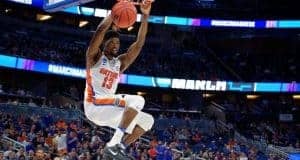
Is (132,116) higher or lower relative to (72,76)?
higher

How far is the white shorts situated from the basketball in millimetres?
920

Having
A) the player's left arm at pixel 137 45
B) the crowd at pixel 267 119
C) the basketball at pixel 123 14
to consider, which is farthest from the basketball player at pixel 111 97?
the crowd at pixel 267 119

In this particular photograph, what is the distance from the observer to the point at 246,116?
36.4 metres

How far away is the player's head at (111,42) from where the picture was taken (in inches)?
265

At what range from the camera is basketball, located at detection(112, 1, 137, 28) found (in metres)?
6.46

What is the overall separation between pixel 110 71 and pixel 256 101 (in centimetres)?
3449

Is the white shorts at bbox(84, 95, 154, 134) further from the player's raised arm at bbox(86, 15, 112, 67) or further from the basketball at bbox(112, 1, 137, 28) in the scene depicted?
the basketball at bbox(112, 1, 137, 28)

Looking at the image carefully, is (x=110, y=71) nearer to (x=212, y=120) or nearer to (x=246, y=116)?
(x=212, y=120)

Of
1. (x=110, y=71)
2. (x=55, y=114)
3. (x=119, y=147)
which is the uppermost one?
(x=110, y=71)

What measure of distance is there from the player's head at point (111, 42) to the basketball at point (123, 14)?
215 mm

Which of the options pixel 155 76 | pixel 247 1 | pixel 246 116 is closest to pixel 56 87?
pixel 155 76

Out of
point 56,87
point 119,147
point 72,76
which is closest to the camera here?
point 119,147

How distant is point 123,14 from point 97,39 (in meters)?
0.48

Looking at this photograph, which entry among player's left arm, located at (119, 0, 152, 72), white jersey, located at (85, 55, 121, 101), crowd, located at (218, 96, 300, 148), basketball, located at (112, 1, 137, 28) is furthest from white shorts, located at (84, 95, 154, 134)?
crowd, located at (218, 96, 300, 148)
